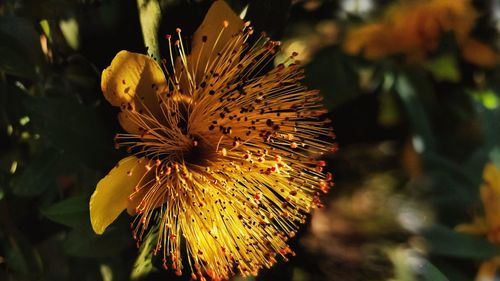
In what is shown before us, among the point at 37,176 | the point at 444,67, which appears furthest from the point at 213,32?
the point at 444,67

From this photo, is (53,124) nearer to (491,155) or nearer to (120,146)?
(120,146)

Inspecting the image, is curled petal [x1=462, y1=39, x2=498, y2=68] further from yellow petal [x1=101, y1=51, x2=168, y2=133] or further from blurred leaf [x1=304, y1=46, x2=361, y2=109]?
yellow petal [x1=101, y1=51, x2=168, y2=133]

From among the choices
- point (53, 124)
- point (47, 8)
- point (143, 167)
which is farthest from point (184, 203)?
point (47, 8)

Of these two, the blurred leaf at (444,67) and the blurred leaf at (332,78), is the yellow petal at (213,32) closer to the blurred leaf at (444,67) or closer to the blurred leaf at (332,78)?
the blurred leaf at (332,78)

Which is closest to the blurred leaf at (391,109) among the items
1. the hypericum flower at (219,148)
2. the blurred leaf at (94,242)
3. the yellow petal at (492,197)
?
the yellow petal at (492,197)

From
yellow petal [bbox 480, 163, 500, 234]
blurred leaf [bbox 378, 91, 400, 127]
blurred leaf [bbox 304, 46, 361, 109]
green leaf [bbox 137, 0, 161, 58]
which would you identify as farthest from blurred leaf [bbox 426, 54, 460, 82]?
green leaf [bbox 137, 0, 161, 58]
